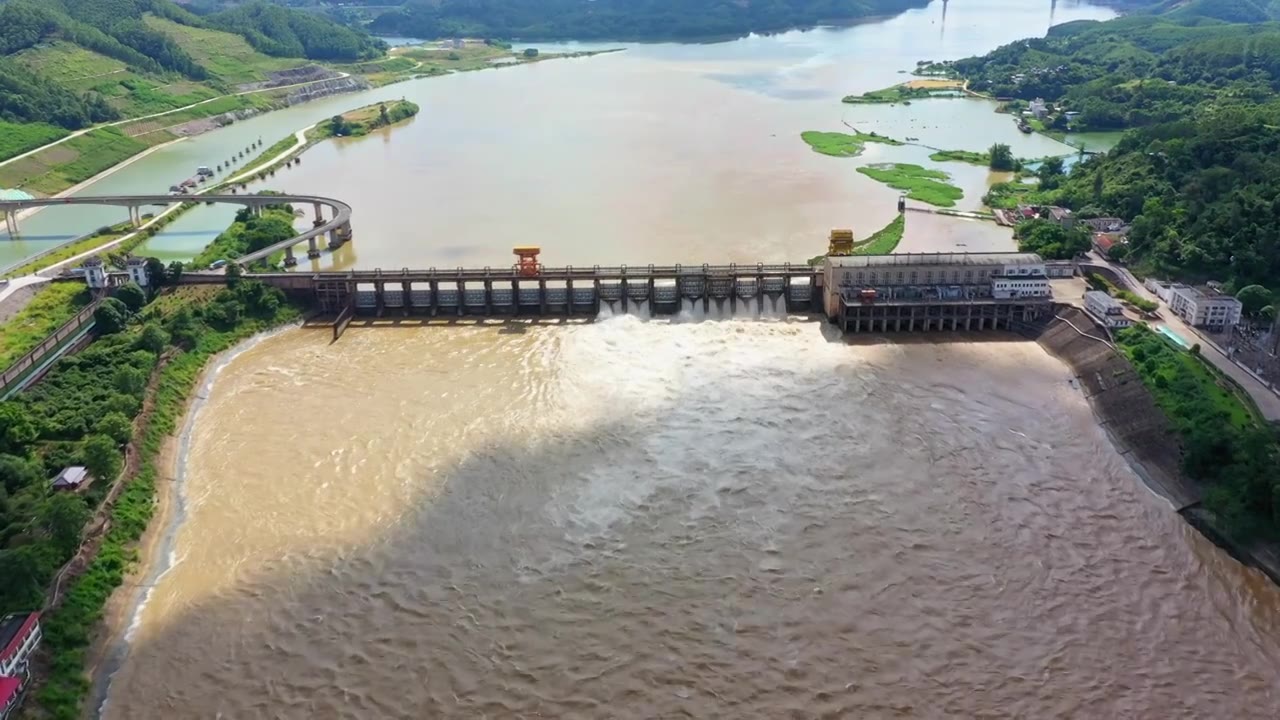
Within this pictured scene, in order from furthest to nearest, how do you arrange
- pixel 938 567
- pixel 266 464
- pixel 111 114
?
pixel 111 114 → pixel 266 464 → pixel 938 567

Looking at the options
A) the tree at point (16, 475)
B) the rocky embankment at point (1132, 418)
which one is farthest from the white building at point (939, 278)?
the tree at point (16, 475)

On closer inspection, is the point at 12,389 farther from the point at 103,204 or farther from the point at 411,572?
the point at 103,204

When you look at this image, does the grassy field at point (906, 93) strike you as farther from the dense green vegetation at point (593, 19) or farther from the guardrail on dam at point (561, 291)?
the dense green vegetation at point (593, 19)

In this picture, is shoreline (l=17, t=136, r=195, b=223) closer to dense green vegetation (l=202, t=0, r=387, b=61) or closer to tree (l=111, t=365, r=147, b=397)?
tree (l=111, t=365, r=147, b=397)

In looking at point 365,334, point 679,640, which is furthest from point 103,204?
point 679,640

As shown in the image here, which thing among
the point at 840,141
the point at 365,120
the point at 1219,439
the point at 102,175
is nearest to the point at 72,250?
the point at 102,175

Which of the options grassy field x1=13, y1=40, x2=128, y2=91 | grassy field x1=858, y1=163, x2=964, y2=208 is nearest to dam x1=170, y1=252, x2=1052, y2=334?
grassy field x1=858, y1=163, x2=964, y2=208
